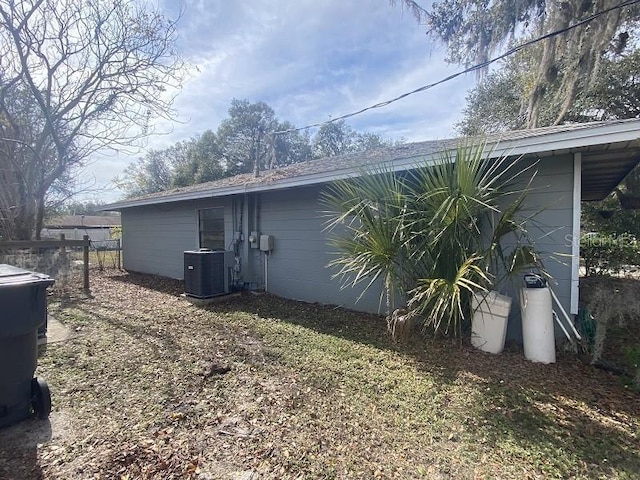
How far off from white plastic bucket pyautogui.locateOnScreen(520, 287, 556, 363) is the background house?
0.59m

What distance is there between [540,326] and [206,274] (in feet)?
17.8

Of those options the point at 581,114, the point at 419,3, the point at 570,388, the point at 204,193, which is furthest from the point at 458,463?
the point at 581,114

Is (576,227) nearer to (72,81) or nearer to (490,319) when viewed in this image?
(490,319)

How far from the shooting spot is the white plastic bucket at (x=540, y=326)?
3514 mm

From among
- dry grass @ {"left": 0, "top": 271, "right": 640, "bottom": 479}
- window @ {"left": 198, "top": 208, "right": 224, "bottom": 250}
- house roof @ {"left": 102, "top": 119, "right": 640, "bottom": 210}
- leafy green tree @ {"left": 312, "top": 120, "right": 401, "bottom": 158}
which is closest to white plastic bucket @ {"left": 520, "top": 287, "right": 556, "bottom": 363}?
dry grass @ {"left": 0, "top": 271, "right": 640, "bottom": 479}

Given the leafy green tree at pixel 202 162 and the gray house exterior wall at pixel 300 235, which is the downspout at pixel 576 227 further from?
the leafy green tree at pixel 202 162

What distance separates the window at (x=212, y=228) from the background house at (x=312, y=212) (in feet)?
0.08

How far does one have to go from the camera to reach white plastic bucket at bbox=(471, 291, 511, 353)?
3.69 meters

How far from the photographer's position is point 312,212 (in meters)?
6.36

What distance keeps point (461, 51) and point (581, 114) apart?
5.14m

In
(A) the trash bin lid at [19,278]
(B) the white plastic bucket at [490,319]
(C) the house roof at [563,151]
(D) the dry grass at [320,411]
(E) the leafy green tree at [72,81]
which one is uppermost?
(E) the leafy green tree at [72,81]

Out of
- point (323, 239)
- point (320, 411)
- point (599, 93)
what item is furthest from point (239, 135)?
point (320, 411)

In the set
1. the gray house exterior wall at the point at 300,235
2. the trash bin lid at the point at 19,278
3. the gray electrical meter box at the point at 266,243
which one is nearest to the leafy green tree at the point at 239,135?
the gray house exterior wall at the point at 300,235

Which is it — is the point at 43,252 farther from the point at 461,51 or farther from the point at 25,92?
the point at 461,51
